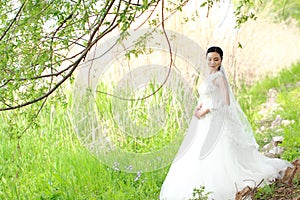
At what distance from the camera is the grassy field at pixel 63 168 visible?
525cm


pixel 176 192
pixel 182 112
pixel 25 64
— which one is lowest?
pixel 176 192

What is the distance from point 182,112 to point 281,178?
195 cm

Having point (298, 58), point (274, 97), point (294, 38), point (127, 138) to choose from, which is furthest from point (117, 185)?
point (294, 38)

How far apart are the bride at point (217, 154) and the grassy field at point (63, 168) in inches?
16.5

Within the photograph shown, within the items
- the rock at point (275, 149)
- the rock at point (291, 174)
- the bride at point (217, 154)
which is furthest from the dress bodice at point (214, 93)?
the rock at point (275, 149)

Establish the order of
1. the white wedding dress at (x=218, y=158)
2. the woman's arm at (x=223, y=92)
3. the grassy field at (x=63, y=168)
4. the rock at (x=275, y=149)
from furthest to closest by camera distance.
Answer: the rock at (x=275, y=149) < the grassy field at (x=63, y=168) < the woman's arm at (x=223, y=92) < the white wedding dress at (x=218, y=158)

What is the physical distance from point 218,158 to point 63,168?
1.71 metres

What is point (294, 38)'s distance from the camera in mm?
11836

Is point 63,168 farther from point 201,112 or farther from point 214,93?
point 214,93

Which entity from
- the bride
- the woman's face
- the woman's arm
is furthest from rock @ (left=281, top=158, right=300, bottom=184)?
the woman's face

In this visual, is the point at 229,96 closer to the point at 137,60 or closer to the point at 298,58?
the point at 137,60

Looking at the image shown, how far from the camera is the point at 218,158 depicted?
16.1 feet

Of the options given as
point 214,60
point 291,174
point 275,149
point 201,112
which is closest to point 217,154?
point 201,112

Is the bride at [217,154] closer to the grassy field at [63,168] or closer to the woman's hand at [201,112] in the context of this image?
the woman's hand at [201,112]
